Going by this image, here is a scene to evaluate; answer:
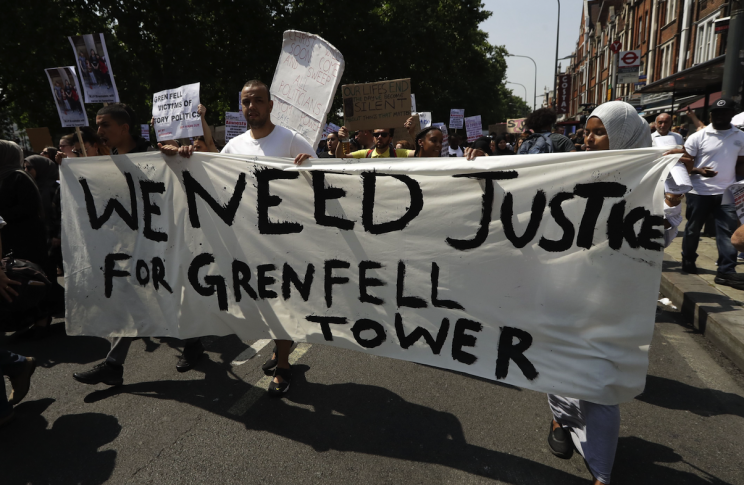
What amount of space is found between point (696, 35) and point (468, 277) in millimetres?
28162

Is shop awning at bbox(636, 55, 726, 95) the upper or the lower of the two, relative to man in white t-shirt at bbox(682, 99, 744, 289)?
upper

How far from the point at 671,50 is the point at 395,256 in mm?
31047

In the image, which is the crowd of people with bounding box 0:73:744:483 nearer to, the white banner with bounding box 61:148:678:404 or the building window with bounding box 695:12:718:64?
the white banner with bounding box 61:148:678:404

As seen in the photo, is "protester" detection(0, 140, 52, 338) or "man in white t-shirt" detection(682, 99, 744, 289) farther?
"man in white t-shirt" detection(682, 99, 744, 289)

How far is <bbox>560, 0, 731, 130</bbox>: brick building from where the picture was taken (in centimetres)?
1408

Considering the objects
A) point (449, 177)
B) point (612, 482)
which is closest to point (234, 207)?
point (449, 177)

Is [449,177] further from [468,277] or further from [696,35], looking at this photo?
[696,35]

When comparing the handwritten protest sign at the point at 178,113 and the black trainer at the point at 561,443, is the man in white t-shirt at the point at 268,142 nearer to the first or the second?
the handwritten protest sign at the point at 178,113

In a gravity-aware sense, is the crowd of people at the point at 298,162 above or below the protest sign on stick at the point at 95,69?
below

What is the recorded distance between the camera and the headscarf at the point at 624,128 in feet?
8.11

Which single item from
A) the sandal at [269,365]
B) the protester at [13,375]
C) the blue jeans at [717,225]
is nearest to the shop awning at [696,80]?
the blue jeans at [717,225]

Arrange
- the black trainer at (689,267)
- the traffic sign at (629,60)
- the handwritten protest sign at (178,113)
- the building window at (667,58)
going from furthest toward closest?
1. the building window at (667,58)
2. the traffic sign at (629,60)
3. the black trainer at (689,267)
4. the handwritten protest sign at (178,113)

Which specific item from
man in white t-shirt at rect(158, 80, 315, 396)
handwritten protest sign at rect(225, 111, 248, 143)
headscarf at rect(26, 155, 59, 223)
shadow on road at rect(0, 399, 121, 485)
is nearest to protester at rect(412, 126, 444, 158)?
man in white t-shirt at rect(158, 80, 315, 396)

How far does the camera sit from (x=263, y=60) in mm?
19297
